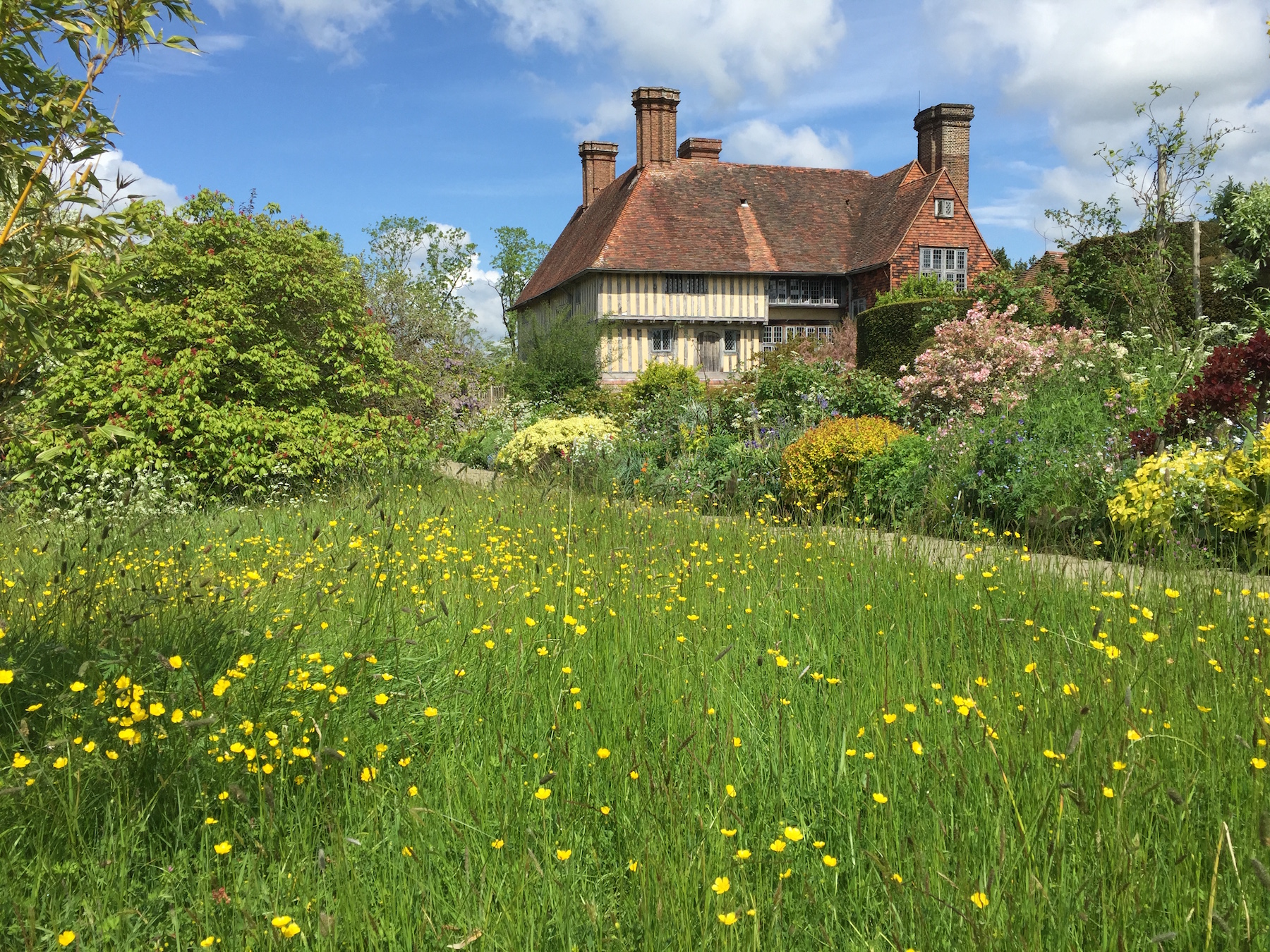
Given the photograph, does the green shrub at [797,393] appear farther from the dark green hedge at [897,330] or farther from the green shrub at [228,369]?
the dark green hedge at [897,330]

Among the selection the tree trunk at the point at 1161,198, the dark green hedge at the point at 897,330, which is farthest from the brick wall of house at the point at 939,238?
the tree trunk at the point at 1161,198

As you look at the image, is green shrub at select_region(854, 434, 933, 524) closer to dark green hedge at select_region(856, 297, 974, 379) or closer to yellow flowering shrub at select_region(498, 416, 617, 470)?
yellow flowering shrub at select_region(498, 416, 617, 470)

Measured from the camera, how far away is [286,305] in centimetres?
972

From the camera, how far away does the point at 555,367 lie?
21.8 meters

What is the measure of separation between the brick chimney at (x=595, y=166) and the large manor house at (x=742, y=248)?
4.23 m

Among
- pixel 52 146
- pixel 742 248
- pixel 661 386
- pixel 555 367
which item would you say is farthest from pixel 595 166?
pixel 52 146

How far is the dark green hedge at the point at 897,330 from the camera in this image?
1959 centimetres

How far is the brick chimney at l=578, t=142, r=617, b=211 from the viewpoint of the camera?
3919 centimetres

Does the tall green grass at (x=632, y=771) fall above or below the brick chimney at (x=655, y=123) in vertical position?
below

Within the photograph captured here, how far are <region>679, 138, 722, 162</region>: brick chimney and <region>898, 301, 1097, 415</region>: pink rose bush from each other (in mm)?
23026

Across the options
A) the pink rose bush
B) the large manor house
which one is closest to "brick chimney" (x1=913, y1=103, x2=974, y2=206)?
the large manor house

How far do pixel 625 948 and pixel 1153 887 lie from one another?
1.11 m

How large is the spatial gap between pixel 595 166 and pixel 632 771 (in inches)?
1559

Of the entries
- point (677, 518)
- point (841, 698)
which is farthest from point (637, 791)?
point (677, 518)
